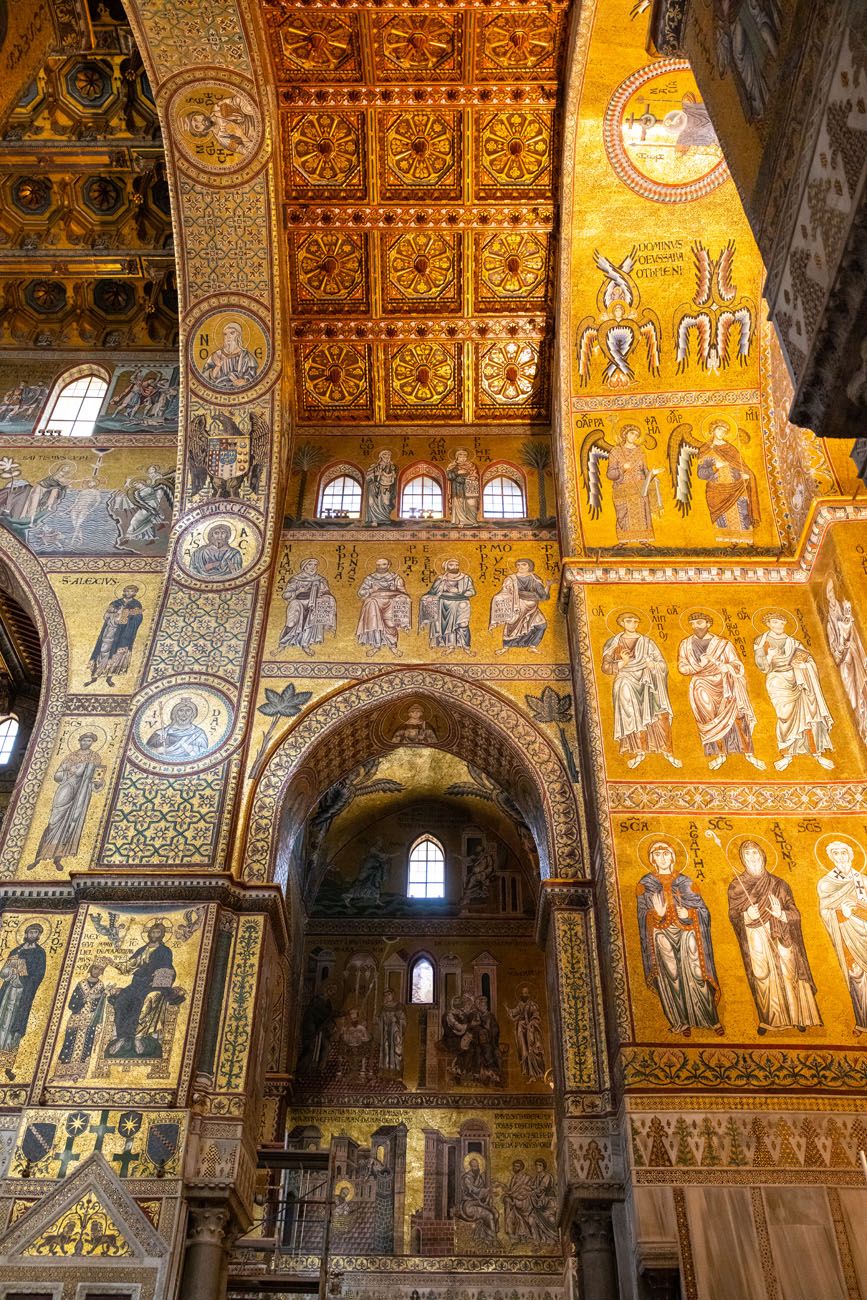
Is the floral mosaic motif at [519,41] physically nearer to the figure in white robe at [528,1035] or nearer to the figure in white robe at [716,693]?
the figure in white robe at [716,693]

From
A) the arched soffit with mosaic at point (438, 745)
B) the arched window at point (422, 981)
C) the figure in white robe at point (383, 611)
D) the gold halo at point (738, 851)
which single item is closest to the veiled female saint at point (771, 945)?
the gold halo at point (738, 851)

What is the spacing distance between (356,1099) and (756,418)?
31.5 feet

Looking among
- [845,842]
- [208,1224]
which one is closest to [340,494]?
[845,842]

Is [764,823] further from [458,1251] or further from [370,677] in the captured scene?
[458,1251]

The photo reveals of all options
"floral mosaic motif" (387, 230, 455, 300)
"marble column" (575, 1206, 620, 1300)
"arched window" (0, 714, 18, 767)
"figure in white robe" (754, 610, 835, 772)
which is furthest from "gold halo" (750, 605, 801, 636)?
"arched window" (0, 714, 18, 767)

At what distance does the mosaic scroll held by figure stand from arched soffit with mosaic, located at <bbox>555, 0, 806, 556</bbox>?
6.00 m

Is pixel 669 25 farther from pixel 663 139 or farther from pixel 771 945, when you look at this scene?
pixel 663 139

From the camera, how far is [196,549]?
514 inches

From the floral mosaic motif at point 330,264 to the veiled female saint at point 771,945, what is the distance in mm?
Result: 8628

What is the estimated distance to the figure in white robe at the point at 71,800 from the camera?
10.8 meters

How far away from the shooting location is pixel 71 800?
11164 millimetres

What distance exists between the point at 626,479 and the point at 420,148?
15.7ft

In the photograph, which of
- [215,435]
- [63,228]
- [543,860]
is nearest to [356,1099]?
[543,860]

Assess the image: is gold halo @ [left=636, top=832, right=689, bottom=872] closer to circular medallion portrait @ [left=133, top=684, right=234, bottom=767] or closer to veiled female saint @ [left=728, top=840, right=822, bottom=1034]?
veiled female saint @ [left=728, top=840, right=822, bottom=1034]
